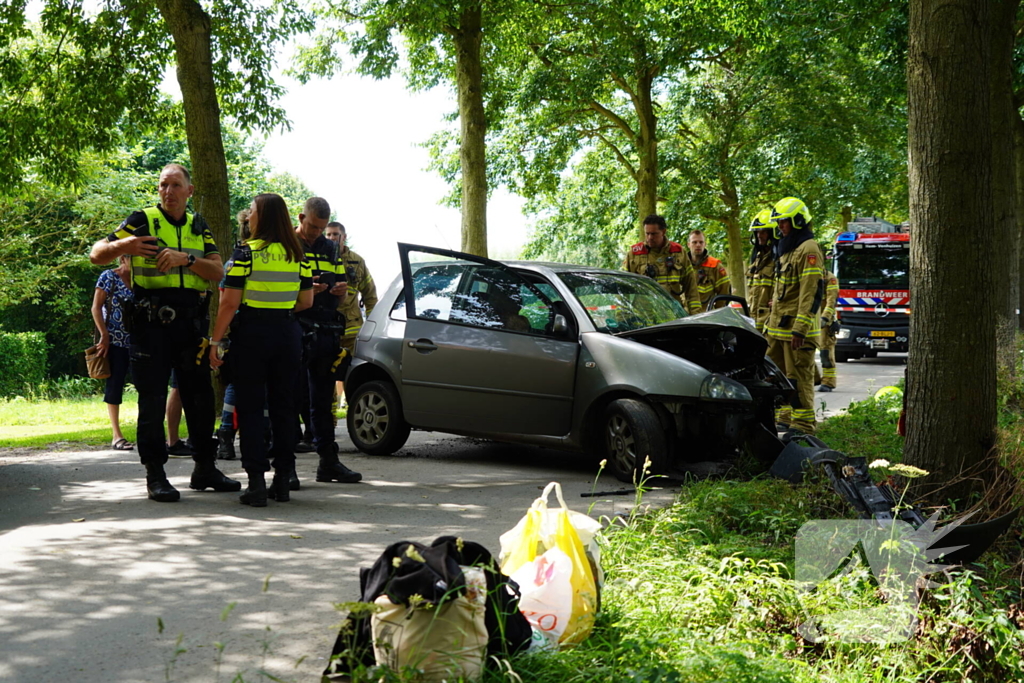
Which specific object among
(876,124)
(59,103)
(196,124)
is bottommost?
(196,124)

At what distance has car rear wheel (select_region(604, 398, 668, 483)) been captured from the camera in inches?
293

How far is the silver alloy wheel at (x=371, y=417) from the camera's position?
30.0ft

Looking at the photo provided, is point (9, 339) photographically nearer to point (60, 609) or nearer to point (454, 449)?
point (454, 449)

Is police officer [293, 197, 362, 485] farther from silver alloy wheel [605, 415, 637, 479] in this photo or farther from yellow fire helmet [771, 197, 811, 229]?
yellow fire helmet [771, 197, 811, 229]

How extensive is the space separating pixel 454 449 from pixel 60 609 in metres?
5.56

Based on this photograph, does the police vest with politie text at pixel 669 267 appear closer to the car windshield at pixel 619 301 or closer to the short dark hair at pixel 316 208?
the car windshield at pixel 619 301

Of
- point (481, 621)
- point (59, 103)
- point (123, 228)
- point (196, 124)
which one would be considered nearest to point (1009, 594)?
point (481, 621)

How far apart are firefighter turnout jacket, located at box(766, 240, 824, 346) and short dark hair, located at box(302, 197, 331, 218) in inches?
166

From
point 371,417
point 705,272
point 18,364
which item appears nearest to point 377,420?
point 371,417

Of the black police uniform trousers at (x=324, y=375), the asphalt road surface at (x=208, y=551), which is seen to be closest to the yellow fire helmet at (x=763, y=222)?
the asphalt road surface at (x=208, y=551)

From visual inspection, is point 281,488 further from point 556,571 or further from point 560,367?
point 556,571

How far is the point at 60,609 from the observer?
Answer: 4387 mm

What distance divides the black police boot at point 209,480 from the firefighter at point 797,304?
471 cm

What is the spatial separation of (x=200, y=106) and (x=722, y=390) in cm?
756
